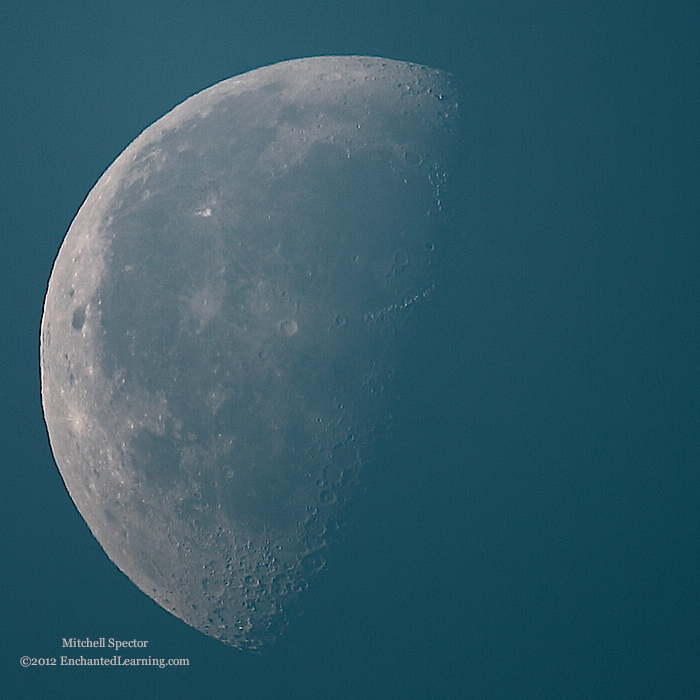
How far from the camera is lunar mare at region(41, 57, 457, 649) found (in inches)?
163

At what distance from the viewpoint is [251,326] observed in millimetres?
4195

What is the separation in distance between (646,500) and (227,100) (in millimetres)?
3709

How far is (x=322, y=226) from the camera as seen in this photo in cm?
420

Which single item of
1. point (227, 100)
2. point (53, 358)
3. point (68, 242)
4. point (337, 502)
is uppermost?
point (227, 100)

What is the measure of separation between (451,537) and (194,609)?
6.35 ft

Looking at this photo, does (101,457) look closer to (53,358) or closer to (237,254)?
(53,358)

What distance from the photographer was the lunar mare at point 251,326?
413 centimetres

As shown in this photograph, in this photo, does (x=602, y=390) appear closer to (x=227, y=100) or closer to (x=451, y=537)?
(x=451, y=537)

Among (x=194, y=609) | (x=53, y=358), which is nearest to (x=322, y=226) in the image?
(x=53, y=358)

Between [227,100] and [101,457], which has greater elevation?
[227,100]

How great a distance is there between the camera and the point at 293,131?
181 inches

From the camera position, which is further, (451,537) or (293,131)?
(293,131)

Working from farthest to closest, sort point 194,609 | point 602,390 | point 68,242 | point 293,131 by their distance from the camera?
point 68,242, point 194,609, point 293,131, point 602,390

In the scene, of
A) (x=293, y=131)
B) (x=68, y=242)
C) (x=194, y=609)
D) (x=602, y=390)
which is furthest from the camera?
(x=68, y=242)
